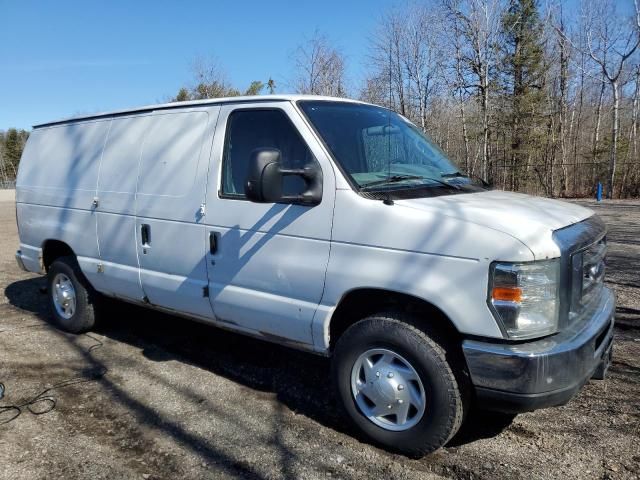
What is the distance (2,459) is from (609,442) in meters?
3.72

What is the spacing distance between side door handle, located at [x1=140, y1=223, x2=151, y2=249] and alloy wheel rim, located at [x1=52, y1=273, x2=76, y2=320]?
154 centimetres

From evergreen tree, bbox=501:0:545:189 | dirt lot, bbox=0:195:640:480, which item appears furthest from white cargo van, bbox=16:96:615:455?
evergreen tree, bbox=501:0:545:189

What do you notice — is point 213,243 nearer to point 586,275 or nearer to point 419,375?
point 419,375

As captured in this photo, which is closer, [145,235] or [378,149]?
[378,149]

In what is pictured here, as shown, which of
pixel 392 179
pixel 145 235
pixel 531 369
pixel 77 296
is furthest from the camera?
pixel 77 296

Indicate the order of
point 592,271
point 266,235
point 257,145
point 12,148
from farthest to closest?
point 12,148 → point 257,145 → point 266,235 → point 592,271

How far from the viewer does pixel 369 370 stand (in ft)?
10.0

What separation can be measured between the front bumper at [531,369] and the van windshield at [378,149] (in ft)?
3.99

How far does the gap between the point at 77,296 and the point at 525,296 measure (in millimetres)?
4488

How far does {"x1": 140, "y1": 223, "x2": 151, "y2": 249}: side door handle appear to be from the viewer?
4.21m

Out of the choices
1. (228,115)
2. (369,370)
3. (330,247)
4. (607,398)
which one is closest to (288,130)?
(228,115)

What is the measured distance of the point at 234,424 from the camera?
3.39m

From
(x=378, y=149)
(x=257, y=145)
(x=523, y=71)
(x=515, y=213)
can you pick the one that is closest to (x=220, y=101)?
(x=257, y=145)

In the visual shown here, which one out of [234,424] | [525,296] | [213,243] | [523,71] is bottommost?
[234,424]
